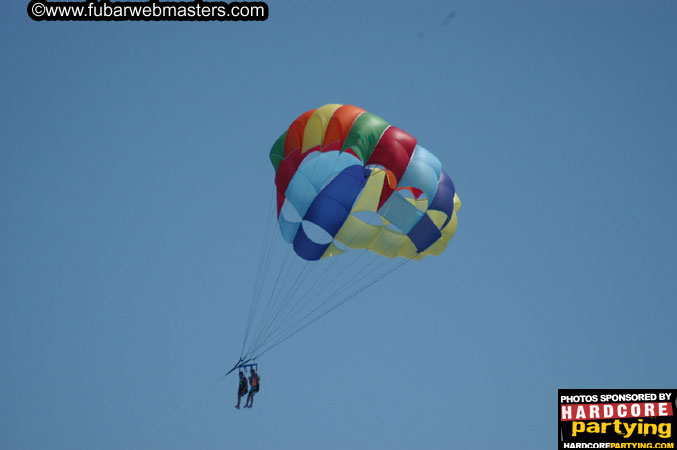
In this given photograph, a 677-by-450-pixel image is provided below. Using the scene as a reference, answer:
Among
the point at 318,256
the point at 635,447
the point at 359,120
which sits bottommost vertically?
the point at 635,447

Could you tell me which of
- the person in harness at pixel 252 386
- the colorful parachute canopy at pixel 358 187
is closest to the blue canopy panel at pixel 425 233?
the colorful parachute canopy at pixel 358 187

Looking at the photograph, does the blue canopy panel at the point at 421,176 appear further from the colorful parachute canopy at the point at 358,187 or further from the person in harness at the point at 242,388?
the person in harness at the point at 242,388

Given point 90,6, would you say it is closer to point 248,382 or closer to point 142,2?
point 142,2

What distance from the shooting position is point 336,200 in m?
28.5

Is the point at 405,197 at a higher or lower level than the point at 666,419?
higher

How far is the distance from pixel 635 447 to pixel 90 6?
57.1 ft

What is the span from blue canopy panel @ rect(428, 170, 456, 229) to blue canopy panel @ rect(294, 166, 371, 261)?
6.28ft

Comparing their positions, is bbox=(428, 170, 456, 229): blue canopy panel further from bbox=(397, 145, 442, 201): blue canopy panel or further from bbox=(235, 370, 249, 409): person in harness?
bbox=(235, 370, 249, 409): person in harness

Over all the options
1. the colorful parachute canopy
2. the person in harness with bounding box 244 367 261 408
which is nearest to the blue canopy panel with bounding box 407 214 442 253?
the colorful parachute canopy

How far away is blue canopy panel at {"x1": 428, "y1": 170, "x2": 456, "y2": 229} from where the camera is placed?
27641 mm

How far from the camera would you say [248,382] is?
2691cm

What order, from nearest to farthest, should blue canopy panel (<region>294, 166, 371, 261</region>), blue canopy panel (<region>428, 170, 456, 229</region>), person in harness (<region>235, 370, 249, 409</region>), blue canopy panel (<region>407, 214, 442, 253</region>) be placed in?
person in harness (<region>235, 370, 249, 409</region>), blue canopy panel (<region>428, 170, 456, 229</region>), blue canopy panel (<region>407, 214, 442, 253</region>), blue canopy panel (<region>294, 166, 371, 261</region>)

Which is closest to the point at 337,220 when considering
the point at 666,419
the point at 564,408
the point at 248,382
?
the point at 248,382

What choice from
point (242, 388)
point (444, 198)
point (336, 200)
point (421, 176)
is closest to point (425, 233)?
point (444, 198)
